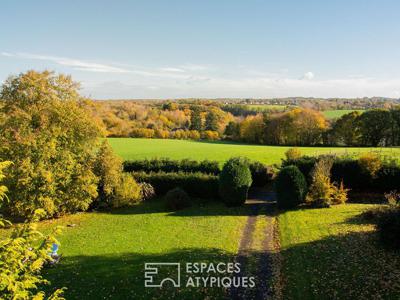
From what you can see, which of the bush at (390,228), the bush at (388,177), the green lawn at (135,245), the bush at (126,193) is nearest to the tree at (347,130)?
the bush at (388,177)

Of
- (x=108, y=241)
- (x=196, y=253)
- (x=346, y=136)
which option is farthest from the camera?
(x=346, y=136)

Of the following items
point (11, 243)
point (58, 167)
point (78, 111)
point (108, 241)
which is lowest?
point (108, 241)

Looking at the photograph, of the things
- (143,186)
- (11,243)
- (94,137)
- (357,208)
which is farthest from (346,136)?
(11,243)

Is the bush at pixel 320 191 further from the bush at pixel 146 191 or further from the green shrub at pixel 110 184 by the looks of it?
the green shrub at pixel 110 184

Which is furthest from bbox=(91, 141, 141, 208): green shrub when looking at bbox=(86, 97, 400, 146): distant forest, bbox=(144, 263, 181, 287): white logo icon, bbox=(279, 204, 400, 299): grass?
bbox=(279, 204, 400, 299): grass

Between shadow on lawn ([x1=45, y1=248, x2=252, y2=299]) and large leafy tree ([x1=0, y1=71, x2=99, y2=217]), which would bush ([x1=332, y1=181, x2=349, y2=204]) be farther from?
large leafy tree ([x1=0, y1=71, x2=99, y2=217])

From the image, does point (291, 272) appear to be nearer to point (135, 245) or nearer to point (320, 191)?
point (135, 245)

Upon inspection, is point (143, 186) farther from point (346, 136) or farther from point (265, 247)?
point (346, 136)
